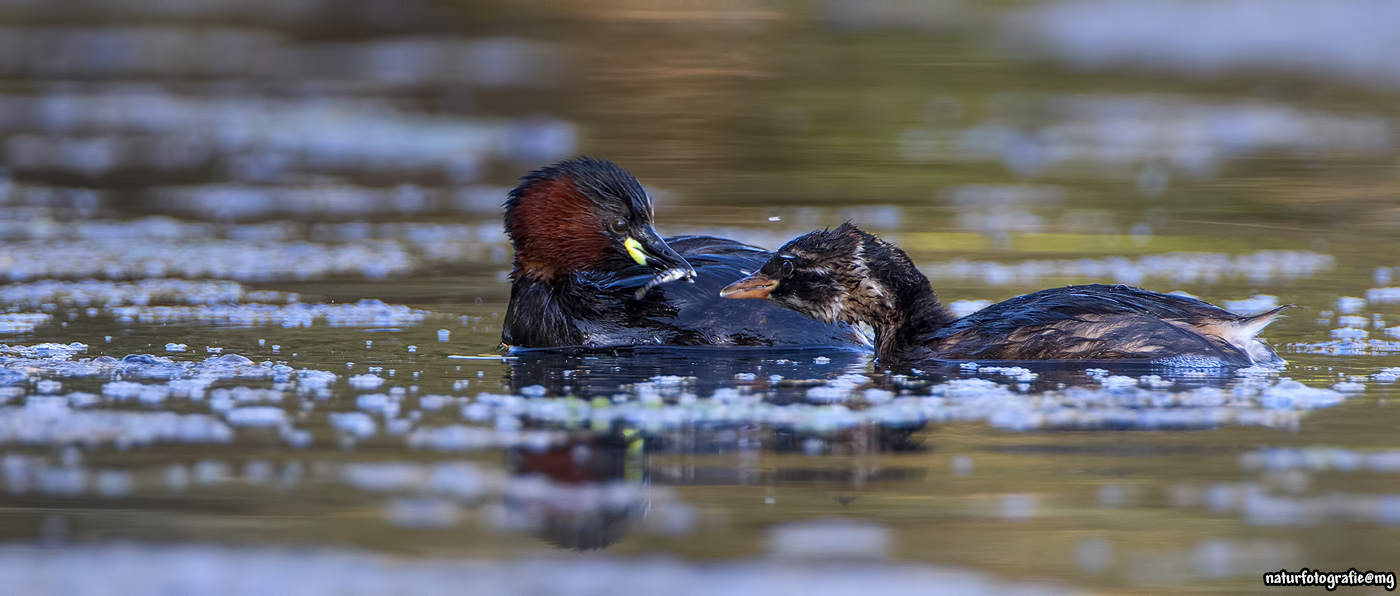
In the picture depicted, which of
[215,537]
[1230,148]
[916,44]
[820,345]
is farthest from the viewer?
[916,44]

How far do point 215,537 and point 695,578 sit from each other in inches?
48.7

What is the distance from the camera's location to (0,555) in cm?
428

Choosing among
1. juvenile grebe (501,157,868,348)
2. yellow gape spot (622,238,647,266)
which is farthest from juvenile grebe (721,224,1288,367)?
yellow gape spot (622,238,647,266)

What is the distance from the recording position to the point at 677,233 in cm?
1029

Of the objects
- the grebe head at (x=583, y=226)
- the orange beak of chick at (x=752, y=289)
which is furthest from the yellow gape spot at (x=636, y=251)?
the orange beak of chick at (x=752, y=289)

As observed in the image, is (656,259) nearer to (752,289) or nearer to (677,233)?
(752,289)

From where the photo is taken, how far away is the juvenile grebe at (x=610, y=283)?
7578 millimetres

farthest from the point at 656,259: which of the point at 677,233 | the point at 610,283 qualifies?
the point at 677,233

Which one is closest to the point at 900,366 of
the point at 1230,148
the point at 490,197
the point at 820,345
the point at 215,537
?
the point at 820,345

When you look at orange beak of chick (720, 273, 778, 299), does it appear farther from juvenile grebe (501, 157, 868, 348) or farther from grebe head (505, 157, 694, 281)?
grebe head (505, 157, 694, 281)

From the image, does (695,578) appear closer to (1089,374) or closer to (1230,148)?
(1089,374)

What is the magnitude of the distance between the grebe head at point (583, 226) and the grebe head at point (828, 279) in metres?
0.42

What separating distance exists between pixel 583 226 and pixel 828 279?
3.68 feet

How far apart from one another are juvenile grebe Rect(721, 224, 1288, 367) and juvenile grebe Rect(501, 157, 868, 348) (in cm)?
17
